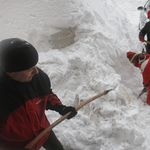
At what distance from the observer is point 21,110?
1.13 m

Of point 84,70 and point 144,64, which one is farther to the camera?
point 84,70

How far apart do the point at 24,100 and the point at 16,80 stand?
192mm

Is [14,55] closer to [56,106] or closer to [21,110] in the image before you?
[21,110]

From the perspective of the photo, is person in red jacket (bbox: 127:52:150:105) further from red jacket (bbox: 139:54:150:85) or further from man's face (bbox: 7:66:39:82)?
man's face (bbox: 7:66:39:82)

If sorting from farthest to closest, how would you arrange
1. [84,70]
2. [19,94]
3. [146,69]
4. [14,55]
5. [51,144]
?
[84,70]
[146,69]
[51,144]
[19,94]
[14,55]

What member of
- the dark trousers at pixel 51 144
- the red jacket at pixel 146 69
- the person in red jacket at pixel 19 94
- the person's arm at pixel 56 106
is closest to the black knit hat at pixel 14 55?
the person in red jacket at pixel 19 94

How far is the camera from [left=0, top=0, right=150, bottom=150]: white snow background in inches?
80.2

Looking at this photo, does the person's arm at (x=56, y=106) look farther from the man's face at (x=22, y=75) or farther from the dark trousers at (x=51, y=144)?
the man's face at (x=22, y=75)

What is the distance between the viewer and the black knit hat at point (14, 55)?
0.94 m

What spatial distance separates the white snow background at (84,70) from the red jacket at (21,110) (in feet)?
3.07

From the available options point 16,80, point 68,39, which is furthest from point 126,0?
point 16,80

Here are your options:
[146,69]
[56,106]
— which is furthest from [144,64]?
[56,106]

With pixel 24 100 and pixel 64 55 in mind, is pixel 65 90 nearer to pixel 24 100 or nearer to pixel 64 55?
pixel 64 55

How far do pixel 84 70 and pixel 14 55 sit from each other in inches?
77.8
